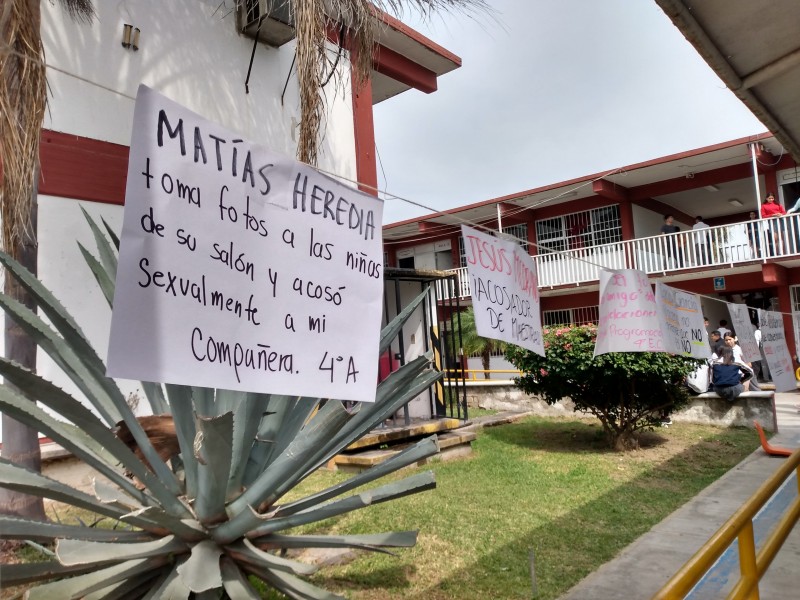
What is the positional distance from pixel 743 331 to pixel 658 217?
15387 millimetres

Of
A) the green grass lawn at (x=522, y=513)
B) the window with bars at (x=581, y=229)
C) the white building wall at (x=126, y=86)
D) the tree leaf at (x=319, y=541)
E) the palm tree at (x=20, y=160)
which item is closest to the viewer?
the tree leaf at (x=319, y=541)

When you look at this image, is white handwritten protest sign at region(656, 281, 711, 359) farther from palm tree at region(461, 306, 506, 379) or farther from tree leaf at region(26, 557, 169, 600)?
palm tree at region(461, 306, 506, 379)

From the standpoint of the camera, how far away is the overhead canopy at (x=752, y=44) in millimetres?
3301

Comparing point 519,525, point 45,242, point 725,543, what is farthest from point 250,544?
point 45,242

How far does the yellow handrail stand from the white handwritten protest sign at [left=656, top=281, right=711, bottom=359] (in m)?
2.53

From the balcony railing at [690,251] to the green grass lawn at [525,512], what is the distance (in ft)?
25.0

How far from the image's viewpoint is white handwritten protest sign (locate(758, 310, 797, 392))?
718 centimetres

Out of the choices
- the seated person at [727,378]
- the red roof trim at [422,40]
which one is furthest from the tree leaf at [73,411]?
the seated person at [727,378]

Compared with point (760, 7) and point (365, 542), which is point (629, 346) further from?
point (365, 542)

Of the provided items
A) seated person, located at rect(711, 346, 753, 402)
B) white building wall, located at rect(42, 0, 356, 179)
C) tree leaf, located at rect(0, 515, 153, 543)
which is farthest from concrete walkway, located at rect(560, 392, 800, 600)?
white building wall, located at rect(42, 0, 356, 179)

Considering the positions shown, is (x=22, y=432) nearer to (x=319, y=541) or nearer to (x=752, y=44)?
(x=319, y=541)

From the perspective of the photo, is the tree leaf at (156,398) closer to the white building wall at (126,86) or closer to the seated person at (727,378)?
the white building wall at (126,86)

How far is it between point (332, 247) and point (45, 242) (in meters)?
4.82

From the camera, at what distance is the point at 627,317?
5.27 meters
